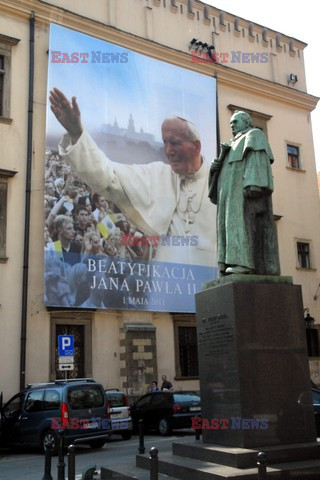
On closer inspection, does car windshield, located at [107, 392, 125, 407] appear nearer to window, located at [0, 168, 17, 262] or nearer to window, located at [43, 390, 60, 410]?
window, located at [43, 390, 60, 410]

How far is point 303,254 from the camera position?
26.1 meters

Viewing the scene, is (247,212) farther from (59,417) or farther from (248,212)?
(59,417)

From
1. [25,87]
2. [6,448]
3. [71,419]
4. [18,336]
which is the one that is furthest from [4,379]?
[25,87]

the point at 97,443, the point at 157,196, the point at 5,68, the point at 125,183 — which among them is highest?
the point at 5,68

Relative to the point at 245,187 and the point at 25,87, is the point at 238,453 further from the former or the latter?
the point at 25,87

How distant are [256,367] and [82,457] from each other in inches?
Result: 244

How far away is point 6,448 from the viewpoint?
14.3 m

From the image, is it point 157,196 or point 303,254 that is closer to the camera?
point 157,196

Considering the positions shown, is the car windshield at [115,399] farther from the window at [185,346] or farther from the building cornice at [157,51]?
the building cornice at [157,51]

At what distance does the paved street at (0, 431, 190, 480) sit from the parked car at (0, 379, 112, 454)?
0.95ft

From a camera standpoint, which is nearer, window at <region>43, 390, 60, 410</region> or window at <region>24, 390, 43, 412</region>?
window at <region>43, 390, 60, 410</region>

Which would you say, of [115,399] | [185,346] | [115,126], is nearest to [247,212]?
[115,399]

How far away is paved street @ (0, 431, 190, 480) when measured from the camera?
33.5 feet

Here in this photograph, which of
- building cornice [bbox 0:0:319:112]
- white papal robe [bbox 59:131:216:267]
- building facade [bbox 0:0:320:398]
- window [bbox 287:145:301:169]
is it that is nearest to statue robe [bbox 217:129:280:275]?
building facade [bbox 0:0:320:398]
